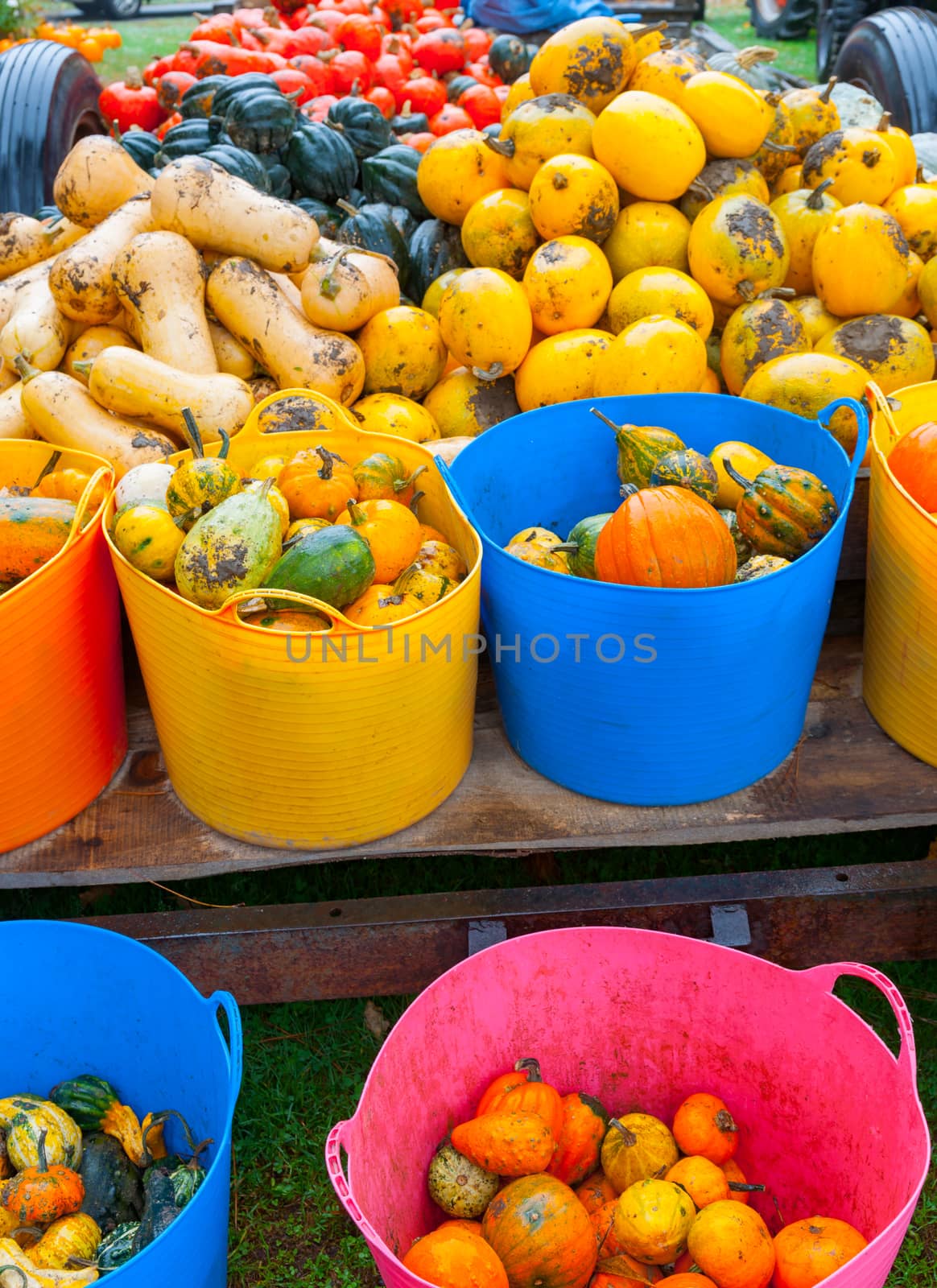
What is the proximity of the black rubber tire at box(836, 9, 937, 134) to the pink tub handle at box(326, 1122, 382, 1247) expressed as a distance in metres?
4.39

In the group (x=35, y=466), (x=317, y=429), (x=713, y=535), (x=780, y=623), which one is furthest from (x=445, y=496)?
(x=35, y=466)

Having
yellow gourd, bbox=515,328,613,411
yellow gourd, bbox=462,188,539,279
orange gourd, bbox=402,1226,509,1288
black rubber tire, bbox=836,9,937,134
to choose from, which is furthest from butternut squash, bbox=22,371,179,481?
black rubber tire, bbox=836,9,937,134

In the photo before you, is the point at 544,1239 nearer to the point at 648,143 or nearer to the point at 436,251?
the point at 648,143

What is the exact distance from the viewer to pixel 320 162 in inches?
125

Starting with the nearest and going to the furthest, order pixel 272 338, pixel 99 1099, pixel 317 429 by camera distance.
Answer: pixel 99 1099
pixel 317 429
pixel 272 338

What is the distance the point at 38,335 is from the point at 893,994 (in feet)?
7.25

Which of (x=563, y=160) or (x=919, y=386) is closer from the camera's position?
(x=919, y=386)

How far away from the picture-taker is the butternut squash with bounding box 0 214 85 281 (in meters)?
2.80

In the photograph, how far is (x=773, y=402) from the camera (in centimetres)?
230

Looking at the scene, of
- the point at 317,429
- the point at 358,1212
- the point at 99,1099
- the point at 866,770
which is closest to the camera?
the point at 358,1212

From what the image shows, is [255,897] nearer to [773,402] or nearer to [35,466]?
[35,466]

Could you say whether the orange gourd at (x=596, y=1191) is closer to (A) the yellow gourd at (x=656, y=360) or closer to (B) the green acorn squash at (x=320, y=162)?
(A) the yellow gourd at (x=656, y=360)

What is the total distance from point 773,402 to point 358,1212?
1.78 m

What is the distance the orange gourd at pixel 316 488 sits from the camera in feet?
6.27
